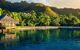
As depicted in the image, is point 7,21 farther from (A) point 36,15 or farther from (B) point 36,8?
(B) point 36,8

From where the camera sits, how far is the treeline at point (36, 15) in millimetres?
27328

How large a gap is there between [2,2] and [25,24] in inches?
203

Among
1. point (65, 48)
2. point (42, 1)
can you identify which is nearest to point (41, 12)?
point (42, 1)

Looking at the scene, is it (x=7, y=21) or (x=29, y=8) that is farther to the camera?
(x=29, y=8)

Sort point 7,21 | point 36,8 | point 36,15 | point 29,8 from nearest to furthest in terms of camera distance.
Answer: point 7,21
point 36,15
point 29,8
point 36,8

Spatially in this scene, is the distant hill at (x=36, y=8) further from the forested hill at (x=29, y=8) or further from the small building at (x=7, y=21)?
the small building at (x=7, y=21)

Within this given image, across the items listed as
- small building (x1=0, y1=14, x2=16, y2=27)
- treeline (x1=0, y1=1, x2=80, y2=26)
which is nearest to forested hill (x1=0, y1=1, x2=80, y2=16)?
treeline (x1=0, y1=1, x2=80, y2=26)

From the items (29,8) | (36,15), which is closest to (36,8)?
(29,8)

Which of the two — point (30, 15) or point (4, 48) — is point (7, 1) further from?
point (4, 48)

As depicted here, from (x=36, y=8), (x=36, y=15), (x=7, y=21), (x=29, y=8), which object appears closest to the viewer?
(x=7, y=21)

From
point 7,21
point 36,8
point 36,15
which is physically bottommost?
point 7,21

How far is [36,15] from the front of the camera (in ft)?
99.1

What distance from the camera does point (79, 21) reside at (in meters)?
31.3

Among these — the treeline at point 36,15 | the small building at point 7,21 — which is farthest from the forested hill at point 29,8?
the small building at point 7,21
